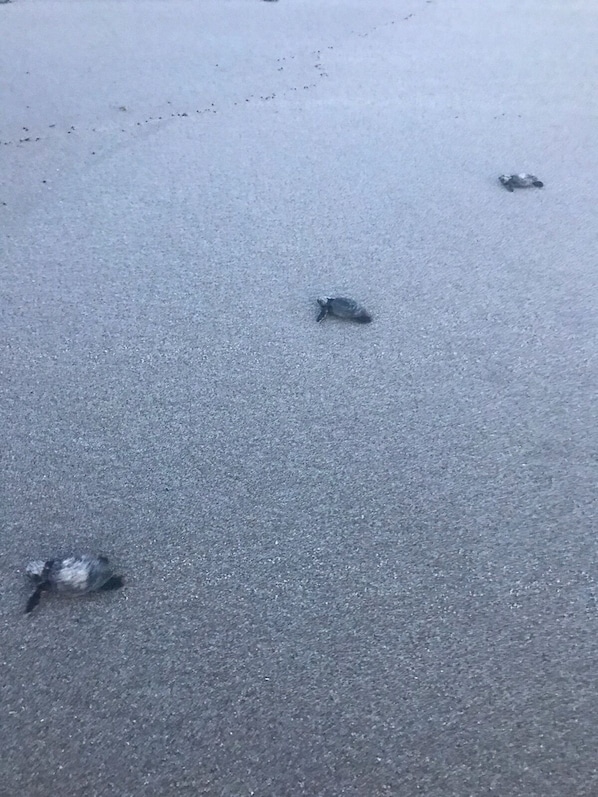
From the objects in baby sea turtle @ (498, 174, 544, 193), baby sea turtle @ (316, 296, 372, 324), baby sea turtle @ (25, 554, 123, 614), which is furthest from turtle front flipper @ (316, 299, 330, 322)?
baby sea turtle @ (498, 174, 544, 193)

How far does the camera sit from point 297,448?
4.94 feet

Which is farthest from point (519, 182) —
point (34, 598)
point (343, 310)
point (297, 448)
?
point (34, 598)

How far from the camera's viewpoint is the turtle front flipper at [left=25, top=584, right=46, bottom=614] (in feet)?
3.94

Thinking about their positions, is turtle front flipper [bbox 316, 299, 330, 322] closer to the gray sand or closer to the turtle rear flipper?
the gray sand

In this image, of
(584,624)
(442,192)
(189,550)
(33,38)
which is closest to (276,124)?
(442,192)

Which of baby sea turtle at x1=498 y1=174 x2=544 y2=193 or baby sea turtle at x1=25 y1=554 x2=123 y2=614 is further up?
baby sea turtle at x1=498 y1=174 x2=544 y2=193

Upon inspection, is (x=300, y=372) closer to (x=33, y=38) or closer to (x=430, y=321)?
(x=430, y=321)

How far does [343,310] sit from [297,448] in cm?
53

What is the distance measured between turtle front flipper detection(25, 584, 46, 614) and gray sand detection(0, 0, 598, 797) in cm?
2

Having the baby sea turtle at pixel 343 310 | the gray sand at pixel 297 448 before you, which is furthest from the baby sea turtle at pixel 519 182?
the baby sea turtle at pixel 343 310

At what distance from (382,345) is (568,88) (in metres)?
2.43

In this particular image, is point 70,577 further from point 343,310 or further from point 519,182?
point 519,182

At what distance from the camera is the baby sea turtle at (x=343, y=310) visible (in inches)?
73.4

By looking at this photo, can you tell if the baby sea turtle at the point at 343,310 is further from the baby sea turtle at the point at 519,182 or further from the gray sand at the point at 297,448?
the baby sea turtle at the point at 519,182
